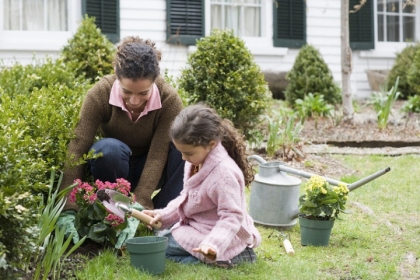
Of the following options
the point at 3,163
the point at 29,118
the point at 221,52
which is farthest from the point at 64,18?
the point at 3,163

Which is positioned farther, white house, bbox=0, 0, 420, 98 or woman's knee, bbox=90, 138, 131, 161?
white house, bbox=0, 0, 420, 98

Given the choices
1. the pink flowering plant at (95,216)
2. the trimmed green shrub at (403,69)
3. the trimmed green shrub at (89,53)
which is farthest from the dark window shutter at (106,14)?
the pink flowering plant at (95,216)

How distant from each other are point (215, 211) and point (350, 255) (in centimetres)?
87

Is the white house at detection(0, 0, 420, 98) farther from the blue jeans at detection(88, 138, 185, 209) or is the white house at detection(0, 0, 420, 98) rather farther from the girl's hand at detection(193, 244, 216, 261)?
the girl's hand at detection(193, 244, 216, 261)

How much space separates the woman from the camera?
11.4 ft

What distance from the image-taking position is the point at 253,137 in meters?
6.50

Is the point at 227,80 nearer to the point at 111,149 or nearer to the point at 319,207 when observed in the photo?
the point at 319,207

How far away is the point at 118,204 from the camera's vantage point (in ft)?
10.7

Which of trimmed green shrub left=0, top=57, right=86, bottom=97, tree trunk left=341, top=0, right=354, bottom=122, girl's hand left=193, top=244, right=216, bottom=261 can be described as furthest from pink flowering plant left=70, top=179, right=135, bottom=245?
tree trunk left=341, top=0, right=354, bottom=122

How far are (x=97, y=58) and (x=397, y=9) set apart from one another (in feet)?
25.7

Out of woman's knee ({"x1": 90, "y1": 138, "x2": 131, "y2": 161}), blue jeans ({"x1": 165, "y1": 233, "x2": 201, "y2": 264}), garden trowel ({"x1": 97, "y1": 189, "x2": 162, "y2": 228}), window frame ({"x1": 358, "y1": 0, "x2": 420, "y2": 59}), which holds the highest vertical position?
window frame ({"x1": 358, "y1": 0, "x2": 420, "y2": 59})

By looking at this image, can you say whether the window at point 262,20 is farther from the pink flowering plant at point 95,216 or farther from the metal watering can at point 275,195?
the pink flowering plant at point 95,216

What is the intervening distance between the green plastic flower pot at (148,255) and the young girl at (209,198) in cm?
19

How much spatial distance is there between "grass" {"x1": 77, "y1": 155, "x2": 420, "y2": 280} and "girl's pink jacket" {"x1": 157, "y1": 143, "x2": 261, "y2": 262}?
14 cm
